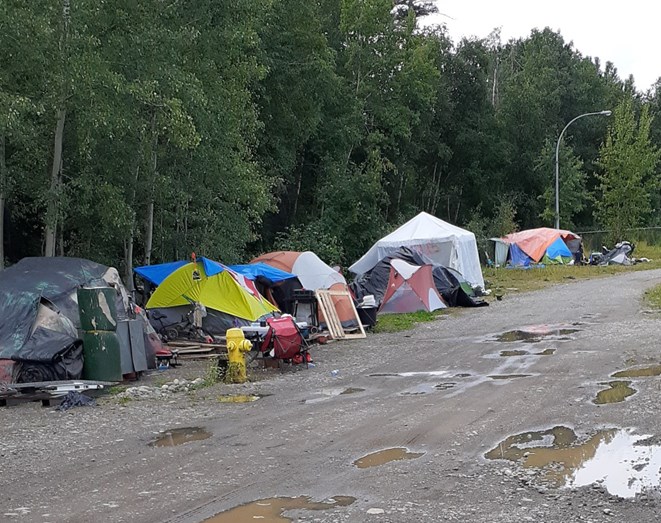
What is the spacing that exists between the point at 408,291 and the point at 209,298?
22.3ft

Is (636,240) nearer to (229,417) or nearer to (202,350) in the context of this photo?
(202,350)

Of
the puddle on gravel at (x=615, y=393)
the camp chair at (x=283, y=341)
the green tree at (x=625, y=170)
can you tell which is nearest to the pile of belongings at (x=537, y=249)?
the green tree at (x=625, y=170)

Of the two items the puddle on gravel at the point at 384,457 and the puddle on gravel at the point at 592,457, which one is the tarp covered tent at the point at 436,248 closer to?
the puddle on gravel at the point at 592,457

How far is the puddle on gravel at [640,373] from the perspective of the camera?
409 inches

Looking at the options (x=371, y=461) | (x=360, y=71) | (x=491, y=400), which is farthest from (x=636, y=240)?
(x=371, y=461)

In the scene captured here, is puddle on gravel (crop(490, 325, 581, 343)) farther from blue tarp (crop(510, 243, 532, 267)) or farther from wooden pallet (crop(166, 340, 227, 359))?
blue tarp (crop(510, 243, 532, 267))

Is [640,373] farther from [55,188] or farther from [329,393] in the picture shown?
[55,188]

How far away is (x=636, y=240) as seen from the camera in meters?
47.0

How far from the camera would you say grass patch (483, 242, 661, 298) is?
2809 cm

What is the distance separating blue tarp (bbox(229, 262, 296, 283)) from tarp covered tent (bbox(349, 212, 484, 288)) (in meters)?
6.70

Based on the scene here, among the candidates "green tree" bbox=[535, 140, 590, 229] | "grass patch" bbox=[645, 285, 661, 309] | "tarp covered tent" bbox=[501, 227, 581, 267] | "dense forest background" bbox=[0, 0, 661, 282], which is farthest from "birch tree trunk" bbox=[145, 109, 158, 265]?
"green tree" bbox=[535, 140, 590, 229]

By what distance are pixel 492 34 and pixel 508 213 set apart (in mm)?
25467

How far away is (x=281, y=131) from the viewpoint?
99.0 feet

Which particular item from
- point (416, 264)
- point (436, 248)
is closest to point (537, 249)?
point (436, 248)
